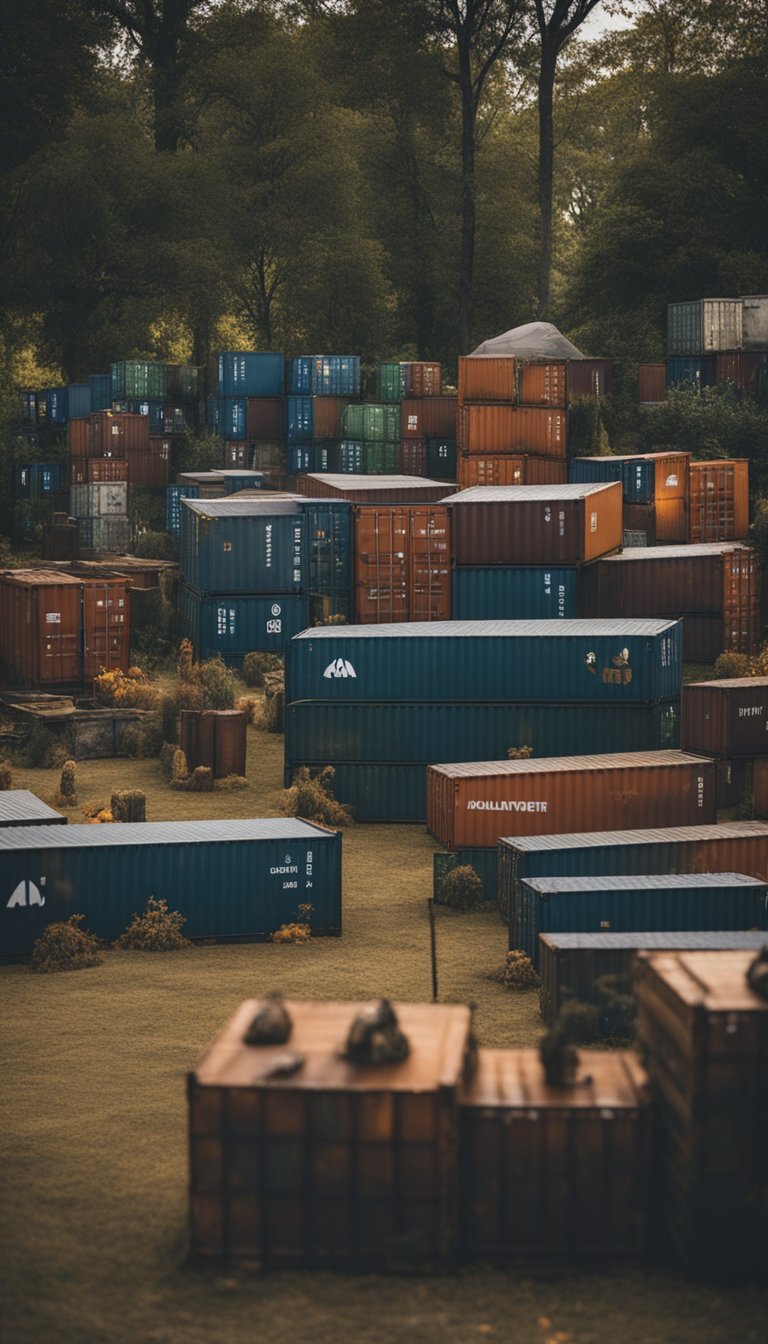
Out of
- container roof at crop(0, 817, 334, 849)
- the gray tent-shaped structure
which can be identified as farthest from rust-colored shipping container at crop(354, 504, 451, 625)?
the gray tent-shaped structure

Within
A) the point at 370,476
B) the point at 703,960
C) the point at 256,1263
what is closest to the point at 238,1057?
the point at 256,1263

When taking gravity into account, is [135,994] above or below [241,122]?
below

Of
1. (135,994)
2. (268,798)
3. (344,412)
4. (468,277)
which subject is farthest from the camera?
(468,277)

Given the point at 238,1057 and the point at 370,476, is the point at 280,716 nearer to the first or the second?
the point at 370,476

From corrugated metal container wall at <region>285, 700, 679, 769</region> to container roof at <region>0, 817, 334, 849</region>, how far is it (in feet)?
25.7

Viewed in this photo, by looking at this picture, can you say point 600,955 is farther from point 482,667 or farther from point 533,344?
point 533,344

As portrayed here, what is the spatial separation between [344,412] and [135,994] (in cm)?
4585

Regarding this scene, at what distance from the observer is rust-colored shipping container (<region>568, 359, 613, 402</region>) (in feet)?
234

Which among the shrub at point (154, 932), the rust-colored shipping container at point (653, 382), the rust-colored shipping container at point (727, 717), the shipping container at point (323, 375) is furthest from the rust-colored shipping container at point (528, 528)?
the rust-colored shipping container at point (653, 382)

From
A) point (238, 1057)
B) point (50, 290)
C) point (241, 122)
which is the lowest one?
point (238, 1057)

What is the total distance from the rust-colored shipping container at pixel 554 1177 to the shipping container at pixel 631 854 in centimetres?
1235

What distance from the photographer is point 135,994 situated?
27828mm

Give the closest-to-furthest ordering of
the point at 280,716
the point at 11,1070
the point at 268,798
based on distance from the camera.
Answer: the point at 11,1070 → the point at 268,798 → the point at 280,716

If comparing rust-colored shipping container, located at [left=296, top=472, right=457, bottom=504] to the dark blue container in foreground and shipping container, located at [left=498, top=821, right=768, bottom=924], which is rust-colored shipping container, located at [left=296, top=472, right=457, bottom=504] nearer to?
shipping container, located at [left=498, top=821, right=768, bottom=924]
